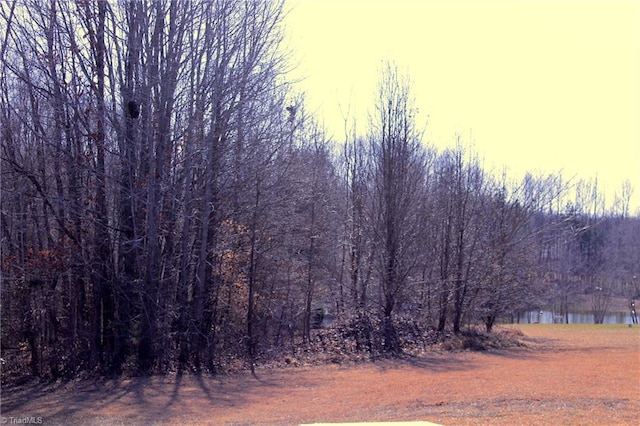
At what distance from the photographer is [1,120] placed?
20062mm

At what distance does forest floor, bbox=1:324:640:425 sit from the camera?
1191 cm

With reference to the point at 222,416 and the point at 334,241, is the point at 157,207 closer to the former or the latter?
the point at 222,416

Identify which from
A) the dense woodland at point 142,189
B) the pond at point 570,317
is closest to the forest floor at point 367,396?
the dense woodland at point 142,189

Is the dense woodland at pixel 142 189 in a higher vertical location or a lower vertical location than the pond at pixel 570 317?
higher

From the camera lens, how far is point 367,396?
48.7ft

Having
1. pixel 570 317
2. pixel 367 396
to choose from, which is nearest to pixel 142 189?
pixel 367 396

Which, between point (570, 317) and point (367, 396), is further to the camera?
point (570, 317)

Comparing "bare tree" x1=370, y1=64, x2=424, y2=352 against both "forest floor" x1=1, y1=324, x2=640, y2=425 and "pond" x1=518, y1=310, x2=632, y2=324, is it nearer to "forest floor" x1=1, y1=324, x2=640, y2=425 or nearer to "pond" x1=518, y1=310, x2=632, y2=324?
"forest floor" x1=1, y1=324, x2=640, y2=425

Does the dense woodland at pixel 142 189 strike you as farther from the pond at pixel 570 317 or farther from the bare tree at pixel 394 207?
the pond at pixel 570 317

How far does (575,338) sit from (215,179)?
828 inches

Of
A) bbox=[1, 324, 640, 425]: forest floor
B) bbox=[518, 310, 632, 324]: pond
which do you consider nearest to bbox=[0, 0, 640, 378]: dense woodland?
bbox=[1, 324, 640, 425]: forest floor

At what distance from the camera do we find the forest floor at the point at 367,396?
1191cm

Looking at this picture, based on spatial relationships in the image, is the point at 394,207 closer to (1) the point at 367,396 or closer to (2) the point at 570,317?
(1) the point at 367,396

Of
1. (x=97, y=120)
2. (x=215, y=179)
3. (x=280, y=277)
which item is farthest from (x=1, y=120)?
(x=280, y=277)
